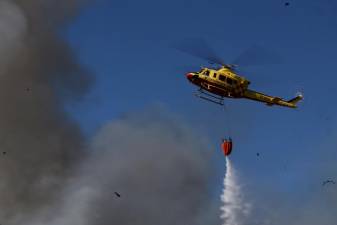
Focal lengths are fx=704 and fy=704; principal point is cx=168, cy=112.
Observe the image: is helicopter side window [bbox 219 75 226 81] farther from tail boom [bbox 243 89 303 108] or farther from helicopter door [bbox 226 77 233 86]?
tail boom [bbox 243 89 303 108]

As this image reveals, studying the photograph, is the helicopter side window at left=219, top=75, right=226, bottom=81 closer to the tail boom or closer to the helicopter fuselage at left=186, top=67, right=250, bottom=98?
the helicopter fuselage at left=186, top=67, right=250, bottom=98

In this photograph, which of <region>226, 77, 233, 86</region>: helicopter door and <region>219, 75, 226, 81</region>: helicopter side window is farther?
<region>226, 77, 233, 86</region>: helicopter door

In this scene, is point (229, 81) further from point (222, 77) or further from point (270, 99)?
point (270, 99)

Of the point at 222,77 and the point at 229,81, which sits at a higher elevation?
the point at 222,77

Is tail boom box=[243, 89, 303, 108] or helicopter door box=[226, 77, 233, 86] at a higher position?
tail boom box=[243, 89, 303, 108]

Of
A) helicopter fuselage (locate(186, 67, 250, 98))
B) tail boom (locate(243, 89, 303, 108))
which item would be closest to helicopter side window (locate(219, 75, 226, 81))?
helicopter fuselage (locate(186, 67, 250, 98))

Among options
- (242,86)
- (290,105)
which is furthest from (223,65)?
(290,105)

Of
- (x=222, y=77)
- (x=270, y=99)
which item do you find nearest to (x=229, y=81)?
(x=222, y=77)

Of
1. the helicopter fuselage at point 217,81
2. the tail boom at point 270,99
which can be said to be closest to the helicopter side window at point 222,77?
the helicopter fuselage at point 217,81

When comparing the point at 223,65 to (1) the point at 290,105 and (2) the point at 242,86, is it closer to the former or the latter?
(2) the point at 242,86

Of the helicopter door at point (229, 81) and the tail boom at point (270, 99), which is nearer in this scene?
the helicopter door at point (229, 81)

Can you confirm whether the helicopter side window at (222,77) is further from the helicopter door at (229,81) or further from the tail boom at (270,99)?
the tail boom at (270,99)

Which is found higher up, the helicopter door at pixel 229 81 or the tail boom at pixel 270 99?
the tail boom at pixel 270 99

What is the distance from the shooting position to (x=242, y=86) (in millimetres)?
146750
